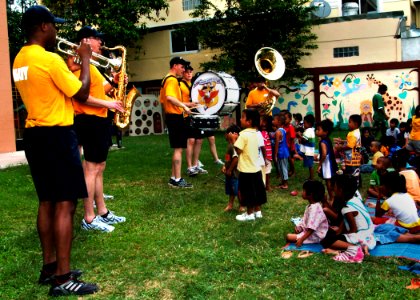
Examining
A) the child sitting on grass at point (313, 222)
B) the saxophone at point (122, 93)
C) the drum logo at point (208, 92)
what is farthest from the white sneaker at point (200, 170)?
the child sitting on grass at point (313, 222)

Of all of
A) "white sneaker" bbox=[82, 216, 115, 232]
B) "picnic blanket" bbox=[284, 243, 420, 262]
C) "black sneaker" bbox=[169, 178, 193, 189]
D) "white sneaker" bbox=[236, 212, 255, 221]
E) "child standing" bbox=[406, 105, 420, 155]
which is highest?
"child standing" bbox=[406, 105, 420, 155]

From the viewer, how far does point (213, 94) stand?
8.96m

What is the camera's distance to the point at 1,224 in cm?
551

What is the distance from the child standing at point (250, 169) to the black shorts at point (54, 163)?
8.37 feet

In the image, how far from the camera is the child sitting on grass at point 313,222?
4.70 meters

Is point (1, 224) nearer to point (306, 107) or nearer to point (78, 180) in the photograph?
point (78, 180)

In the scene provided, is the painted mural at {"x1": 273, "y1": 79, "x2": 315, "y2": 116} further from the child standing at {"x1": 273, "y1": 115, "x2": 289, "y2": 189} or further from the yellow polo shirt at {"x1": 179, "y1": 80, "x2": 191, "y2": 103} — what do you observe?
the child standing at {"x1": 273, "y1": 115, "x2": 289, "y2": 189}

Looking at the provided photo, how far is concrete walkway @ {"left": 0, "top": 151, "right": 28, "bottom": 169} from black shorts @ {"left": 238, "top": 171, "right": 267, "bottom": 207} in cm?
658

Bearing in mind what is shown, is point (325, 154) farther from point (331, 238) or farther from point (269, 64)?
point (269, 64)

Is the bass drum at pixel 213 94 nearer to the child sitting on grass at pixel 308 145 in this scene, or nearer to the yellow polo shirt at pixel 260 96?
the yellow polo shirt at pixel 260 96

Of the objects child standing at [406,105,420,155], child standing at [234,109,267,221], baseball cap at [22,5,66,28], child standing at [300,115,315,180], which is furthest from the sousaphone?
baseball cap at [22,5,66,28]

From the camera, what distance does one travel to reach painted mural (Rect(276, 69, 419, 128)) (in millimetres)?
17942

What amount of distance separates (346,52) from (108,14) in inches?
380

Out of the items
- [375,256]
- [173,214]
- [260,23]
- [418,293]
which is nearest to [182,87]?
[173,214]
